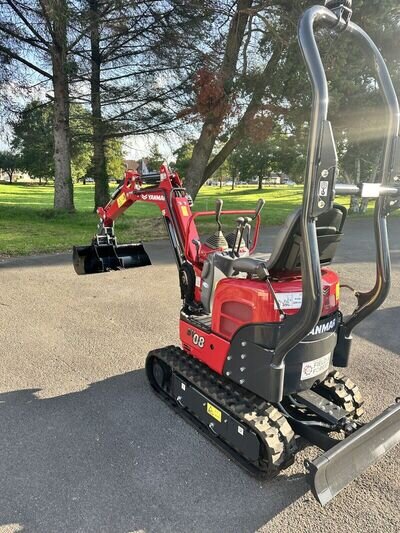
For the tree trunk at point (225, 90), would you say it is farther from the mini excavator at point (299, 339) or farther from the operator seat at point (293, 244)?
the operator seat at point (293, 244)

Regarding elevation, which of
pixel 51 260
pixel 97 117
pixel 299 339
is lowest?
pixel 51 260

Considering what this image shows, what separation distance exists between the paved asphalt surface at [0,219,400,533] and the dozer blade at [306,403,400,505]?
20 cm

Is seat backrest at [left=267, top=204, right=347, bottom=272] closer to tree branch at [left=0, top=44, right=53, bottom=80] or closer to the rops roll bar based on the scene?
the rops roll bar

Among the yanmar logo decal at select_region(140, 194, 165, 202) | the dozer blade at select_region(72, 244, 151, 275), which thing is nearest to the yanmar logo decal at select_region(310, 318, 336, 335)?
the yanmar logo decal at select_region(140, 194, 165, 202)

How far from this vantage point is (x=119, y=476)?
2736mm

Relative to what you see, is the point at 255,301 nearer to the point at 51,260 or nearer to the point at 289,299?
the point at 289,299

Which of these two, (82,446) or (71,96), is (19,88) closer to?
(71,96)

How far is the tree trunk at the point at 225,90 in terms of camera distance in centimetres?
1197

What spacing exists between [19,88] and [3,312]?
40.7ft

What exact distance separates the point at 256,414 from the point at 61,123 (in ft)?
49.3

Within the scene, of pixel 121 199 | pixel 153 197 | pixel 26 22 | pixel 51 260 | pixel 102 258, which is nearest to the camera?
pixel 153 197

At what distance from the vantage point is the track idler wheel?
10.7 ft

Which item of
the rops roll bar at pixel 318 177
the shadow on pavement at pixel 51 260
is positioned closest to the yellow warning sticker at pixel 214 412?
the rops roll bar at pixel 318 177

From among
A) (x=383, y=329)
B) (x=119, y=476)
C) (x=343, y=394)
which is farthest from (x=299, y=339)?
(x=383, y=329)
